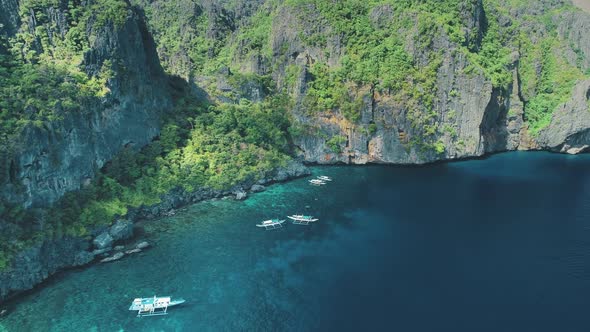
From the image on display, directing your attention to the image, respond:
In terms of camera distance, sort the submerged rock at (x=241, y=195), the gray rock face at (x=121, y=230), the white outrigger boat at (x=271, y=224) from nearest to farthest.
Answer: the gray rock face at (x=121, y=230)
the white outrigger boat at (x=271, y=224)
the submerged rock at (x=241, y=195)

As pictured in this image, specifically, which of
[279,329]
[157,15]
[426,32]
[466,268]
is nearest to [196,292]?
[279,329]

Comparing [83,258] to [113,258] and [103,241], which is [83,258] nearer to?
[103,241]

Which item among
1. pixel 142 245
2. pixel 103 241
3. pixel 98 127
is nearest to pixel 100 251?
pixel 103 241

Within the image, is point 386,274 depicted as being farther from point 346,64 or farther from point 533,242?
point 346,64

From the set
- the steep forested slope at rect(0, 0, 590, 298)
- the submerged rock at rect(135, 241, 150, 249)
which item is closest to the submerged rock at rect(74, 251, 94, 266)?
the steep forested slope at rect(0, 0, 590, 298)

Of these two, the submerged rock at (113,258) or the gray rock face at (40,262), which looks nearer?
the gray rock face at (40,262)

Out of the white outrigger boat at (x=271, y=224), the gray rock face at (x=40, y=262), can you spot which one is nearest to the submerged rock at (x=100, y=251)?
the gray rock face at (x=40, y=262)

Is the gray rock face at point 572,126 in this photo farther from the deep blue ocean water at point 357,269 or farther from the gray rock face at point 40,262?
the gray rock face at point 40,262

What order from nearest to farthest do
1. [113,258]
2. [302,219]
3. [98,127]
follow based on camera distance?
[113,258] → [98,127] → [302,219]
